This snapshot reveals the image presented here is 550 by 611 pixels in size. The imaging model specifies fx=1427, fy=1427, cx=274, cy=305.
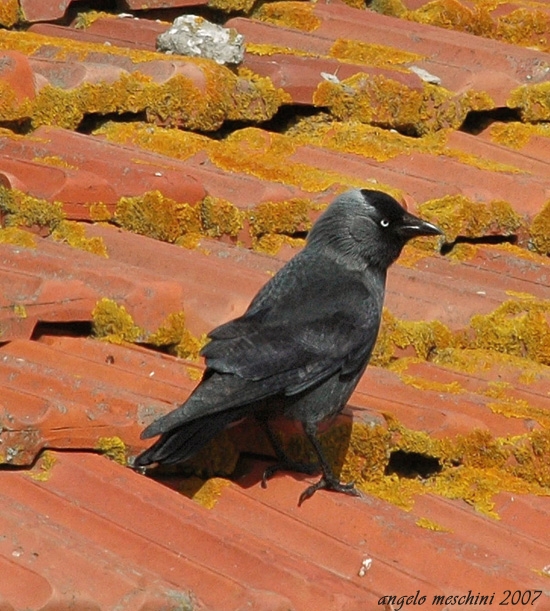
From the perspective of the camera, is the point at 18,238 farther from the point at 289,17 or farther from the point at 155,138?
the point at 289,17

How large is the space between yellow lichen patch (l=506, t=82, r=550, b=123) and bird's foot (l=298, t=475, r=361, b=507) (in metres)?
2.82

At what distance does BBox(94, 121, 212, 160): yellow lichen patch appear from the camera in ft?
17.3

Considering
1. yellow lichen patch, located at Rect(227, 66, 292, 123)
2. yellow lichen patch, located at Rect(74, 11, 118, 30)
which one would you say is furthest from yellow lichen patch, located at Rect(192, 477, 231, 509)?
yellow lichen patch, located at Rect(74, 11, 118, 30)

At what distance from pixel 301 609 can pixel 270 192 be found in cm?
214

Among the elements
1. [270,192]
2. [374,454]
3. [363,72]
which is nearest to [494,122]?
[363,72]

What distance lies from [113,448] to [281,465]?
543 mm

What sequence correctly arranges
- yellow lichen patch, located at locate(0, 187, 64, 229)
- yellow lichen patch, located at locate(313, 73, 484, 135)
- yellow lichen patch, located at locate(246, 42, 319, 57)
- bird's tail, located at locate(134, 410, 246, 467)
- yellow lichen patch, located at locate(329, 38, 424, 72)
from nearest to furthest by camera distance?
bird's tail, located at locate(134, 410, 246, 467) → yellow lichen patch, located at locate(0, 187, 64, 229) → yellow lichen patch, located at locate(313, 73, 484, 135) → yellow lichen patch, located at locate(246, 42, 319, 57) → yellow lichen patch, located at locate(329, 38, 424, 72)

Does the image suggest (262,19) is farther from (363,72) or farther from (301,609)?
(301,609)

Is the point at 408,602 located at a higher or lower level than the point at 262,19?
lower

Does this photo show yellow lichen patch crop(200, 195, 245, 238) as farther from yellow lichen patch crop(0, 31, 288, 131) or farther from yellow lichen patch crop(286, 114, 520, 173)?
yellow lichen patch crop(286, 114, 520, 173)

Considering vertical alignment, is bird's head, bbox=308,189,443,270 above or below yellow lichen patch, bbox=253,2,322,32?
below

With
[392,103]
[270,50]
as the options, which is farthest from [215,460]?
[270,50]

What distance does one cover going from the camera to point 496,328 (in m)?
4.82

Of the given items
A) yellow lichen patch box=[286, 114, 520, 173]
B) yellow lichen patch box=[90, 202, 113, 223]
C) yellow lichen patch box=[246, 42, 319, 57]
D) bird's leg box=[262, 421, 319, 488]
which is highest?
yellow lichen patch box=[246, 42, 319, 57]
